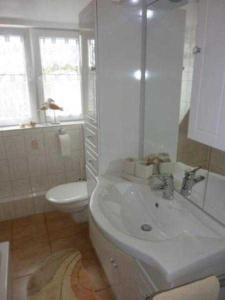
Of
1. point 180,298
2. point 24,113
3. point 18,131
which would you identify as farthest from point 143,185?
point 24,113

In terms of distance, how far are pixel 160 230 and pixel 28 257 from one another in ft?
4.80

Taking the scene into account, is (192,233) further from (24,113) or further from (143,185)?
(24,113)

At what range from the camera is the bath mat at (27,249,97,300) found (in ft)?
5.75

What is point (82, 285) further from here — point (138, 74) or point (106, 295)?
point (138, 74)

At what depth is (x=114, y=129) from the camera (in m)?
1.70

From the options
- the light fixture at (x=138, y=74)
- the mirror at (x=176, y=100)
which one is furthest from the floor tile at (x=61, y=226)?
the light fixture at (x=138, y=74)

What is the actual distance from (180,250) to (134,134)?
3.26ft

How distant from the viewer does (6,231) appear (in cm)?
246

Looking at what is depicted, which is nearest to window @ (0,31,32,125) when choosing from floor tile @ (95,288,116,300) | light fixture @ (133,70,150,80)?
light fixture @ (133,70,150,80)

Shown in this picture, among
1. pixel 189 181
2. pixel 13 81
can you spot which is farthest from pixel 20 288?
pixel 13 81

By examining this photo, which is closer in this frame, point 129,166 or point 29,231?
point 129,166

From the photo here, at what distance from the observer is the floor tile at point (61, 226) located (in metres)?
2.42

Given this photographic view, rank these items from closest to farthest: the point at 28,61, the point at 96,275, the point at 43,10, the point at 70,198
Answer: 1. the point at 96,275
2. the point at 43,10
3. the point at 70,198
4. the point at 28,61

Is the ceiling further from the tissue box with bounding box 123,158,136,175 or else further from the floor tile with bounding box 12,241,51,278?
the floor tile with bounding box 12,241,51,278
